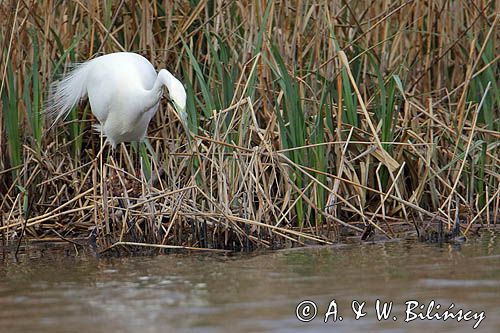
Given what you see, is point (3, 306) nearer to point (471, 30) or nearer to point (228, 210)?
point (228, 210)

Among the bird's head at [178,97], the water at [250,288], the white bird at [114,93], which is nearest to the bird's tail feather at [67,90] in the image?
the white bird at [114,93]

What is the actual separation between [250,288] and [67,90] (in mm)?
2565

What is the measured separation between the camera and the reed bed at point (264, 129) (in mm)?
5133

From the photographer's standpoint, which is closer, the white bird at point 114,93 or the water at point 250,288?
the water at point 250,288

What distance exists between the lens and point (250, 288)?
12.9ft

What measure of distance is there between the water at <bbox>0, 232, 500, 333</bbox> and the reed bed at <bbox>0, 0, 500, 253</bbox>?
308 mm

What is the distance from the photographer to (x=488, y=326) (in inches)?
125

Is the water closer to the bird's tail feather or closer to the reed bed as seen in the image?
the reed bed

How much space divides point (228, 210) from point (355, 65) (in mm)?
1450

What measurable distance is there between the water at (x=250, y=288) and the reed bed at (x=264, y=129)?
31cm

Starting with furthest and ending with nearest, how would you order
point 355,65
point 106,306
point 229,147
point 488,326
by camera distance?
point 355,65 → point 229,147 → point 106,306 → point 488,326

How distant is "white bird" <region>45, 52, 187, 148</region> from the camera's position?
5902mm

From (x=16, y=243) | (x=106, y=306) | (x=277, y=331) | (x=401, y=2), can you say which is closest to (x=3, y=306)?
(x=106, y=306)

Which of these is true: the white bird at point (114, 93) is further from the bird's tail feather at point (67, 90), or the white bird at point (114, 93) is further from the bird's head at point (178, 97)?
the bird's head at point (178, 97)
